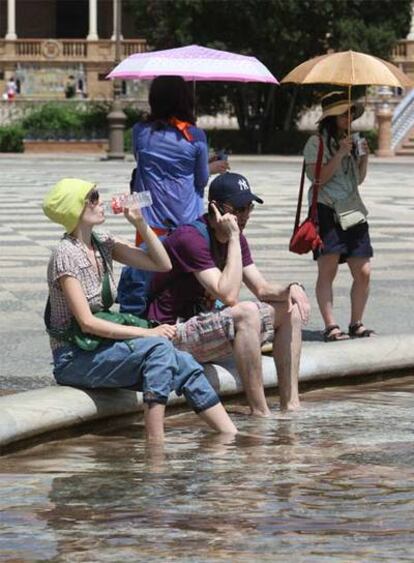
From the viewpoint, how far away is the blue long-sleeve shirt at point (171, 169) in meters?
9.12

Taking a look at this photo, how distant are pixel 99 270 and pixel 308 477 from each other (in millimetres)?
1542

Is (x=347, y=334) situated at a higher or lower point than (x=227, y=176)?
lower

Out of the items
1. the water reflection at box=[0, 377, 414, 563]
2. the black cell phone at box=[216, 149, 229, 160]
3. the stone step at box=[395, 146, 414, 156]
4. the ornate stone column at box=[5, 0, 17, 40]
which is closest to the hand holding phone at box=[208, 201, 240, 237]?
the water reflection at box=[0, 377, 414, 563]

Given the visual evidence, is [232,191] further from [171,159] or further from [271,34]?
[271,34]

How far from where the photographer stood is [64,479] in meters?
6.45

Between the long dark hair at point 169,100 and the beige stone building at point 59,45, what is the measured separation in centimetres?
5015

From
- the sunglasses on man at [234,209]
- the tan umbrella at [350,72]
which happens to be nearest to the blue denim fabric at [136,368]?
the sunglasses on man at [234,209]

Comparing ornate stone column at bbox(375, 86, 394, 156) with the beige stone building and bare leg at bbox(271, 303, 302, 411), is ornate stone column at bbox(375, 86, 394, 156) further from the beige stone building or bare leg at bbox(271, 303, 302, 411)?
bare leg at bbox(271, 303, 302, 411)

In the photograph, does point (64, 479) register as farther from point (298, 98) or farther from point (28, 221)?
point (298, 98)

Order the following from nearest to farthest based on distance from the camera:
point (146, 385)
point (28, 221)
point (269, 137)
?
point (146, 385)
point (28, 221)
point (269, 137)

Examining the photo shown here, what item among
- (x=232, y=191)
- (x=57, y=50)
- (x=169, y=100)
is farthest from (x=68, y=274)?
(x=57, y=50)

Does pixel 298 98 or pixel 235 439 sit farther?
pixel 298 98

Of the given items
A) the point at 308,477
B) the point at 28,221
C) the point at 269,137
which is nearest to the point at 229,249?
the point at 308,477

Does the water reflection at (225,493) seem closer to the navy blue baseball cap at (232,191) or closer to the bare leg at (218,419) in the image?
the bare leg at (218,419)
